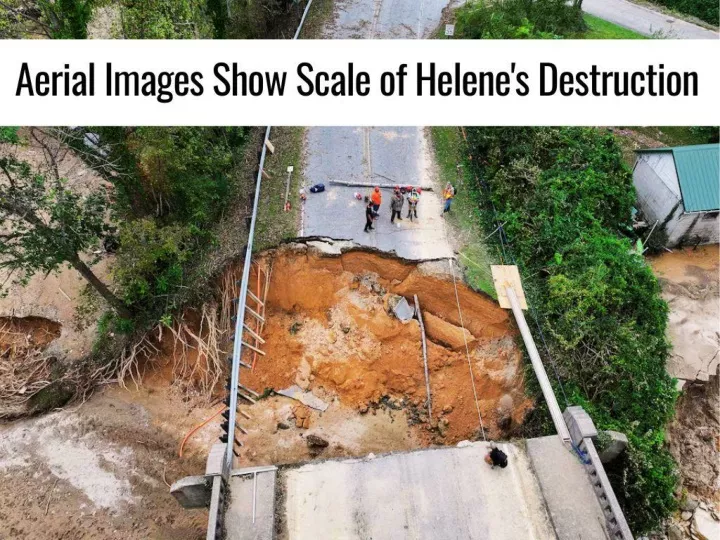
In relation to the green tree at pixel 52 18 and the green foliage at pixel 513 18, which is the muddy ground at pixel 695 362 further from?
the green tree at pixel 52 18

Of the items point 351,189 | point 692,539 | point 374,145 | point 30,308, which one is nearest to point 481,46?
point 374,145

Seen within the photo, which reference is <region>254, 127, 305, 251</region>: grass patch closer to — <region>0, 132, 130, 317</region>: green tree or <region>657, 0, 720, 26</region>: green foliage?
<region>0, 132, 130, 317</region>: green tree

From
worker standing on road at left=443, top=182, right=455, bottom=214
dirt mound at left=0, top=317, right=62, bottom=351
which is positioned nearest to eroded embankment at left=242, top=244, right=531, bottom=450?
worker standing on road at left=443, top=182, right=455, bottom=214

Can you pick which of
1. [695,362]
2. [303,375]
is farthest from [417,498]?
[695,362]

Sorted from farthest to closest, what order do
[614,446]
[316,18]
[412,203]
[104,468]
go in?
[316,18], [412,203], [104,468], [614,446]

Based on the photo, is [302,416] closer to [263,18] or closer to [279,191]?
[279,191]

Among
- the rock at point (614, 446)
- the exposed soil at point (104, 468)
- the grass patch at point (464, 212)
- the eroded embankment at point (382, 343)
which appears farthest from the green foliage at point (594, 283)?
the exposed soil at point (104, 468)
